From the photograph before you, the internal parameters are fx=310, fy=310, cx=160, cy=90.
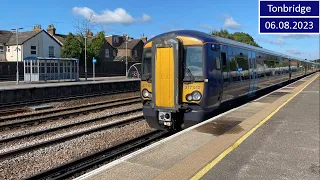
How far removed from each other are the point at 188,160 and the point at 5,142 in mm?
6030

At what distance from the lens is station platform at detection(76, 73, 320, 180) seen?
454cm

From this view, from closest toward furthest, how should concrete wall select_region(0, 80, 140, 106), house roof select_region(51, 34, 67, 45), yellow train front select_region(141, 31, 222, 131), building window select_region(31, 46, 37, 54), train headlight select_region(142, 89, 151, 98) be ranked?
yellow train front select_region(141, 31, 222, 131), train headlight select_region(142, 89, 151, 98), concrete wall select_region(0, 80, 140, 106), building window select_region(31, 46, 37, 54), house roof select_region(51, 34, 67, 45)

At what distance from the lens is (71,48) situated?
161 ft

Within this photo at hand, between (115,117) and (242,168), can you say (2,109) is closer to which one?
(115,117)

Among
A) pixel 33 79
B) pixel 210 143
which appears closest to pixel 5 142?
pixel 210 143

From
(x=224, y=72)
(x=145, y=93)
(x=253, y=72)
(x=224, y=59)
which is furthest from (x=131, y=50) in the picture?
(x=145, y=93)

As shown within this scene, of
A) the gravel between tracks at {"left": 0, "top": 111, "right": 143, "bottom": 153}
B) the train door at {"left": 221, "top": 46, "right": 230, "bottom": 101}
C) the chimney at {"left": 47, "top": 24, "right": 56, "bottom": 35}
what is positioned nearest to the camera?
the gravel between tracks at {"left": 0, "top": 111, "right": 143, "bottom": 153}

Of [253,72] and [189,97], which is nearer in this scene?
[189,97]

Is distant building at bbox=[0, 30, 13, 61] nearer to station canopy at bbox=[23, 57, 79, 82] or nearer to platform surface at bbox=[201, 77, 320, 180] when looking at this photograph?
station canopy at bbox=[23, 57, 79, 82]

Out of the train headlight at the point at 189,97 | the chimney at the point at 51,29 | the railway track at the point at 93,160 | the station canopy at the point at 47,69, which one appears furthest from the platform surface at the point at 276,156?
the chimney at the point at 51,29

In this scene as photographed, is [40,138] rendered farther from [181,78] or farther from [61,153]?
[181,78]

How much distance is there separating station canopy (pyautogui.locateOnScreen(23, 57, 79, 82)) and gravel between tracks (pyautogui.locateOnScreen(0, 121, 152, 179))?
23.8 m

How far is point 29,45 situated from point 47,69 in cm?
Answer: 1785

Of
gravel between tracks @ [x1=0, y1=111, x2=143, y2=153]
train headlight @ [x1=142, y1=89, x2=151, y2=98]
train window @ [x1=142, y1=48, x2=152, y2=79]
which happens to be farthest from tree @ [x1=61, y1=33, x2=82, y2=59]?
train headlight @ [x1=142, y1=89, x2=151, y2=98]
